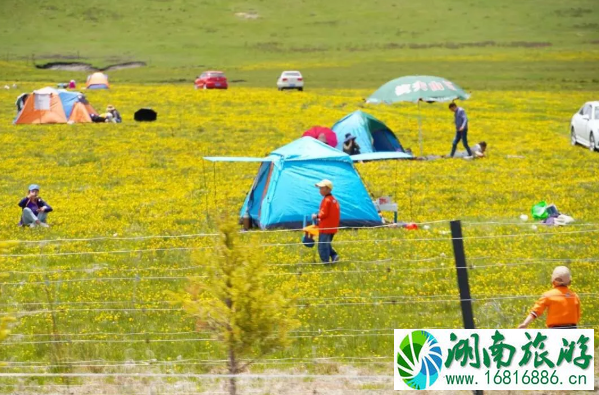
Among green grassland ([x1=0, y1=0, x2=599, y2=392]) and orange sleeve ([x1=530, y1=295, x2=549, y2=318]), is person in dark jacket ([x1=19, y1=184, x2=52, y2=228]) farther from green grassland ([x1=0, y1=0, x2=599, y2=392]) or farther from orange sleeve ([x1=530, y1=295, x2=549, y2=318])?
orange sleeve ([x1=530, y1=295, x2=549, y2=318])

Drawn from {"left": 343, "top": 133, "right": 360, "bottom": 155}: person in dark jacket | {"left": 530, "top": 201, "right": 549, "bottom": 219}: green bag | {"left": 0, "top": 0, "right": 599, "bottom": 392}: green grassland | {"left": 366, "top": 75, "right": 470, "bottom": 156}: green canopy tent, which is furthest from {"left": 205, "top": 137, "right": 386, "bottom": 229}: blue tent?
{"left": 343, "top": 133, "right": 360, "bottom": 155}: person in dark jacket

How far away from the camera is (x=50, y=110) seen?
135 ft

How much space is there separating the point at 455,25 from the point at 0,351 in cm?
13541

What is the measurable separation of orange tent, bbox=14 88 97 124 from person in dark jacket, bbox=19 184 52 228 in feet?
67.4

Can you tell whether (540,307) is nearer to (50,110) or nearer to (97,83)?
(50,110)

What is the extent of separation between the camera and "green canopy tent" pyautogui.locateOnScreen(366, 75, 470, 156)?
28.4 meters

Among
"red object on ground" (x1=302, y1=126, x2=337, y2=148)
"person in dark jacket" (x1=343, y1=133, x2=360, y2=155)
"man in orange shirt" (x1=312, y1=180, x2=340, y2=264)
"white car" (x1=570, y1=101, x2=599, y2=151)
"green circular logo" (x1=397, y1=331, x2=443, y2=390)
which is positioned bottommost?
"green circular logo" (x1=397, y1=331, x2=443, y2=390)

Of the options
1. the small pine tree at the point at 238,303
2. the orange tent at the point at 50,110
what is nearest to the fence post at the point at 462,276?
the small pine tree at the point at 238,303

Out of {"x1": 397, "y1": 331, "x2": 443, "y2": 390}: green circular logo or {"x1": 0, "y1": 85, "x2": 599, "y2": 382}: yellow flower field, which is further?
{"x1": 0, "y1": 85, "x2": 599, "y2": 382}: yellow flower field

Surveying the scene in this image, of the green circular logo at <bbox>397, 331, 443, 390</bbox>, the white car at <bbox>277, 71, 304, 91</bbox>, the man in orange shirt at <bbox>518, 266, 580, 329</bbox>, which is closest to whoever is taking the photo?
the green circular logo at <bbox>397, 331, 443, 390</bbox>

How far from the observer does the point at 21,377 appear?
1095 cm

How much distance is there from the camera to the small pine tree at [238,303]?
27.2 feet

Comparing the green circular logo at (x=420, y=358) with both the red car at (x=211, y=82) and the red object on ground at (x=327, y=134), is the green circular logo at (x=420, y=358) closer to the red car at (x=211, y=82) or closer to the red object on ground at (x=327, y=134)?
the red object on ground at (x=327, y=134)

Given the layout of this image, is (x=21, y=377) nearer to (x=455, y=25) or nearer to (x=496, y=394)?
(x=496, y=394)
